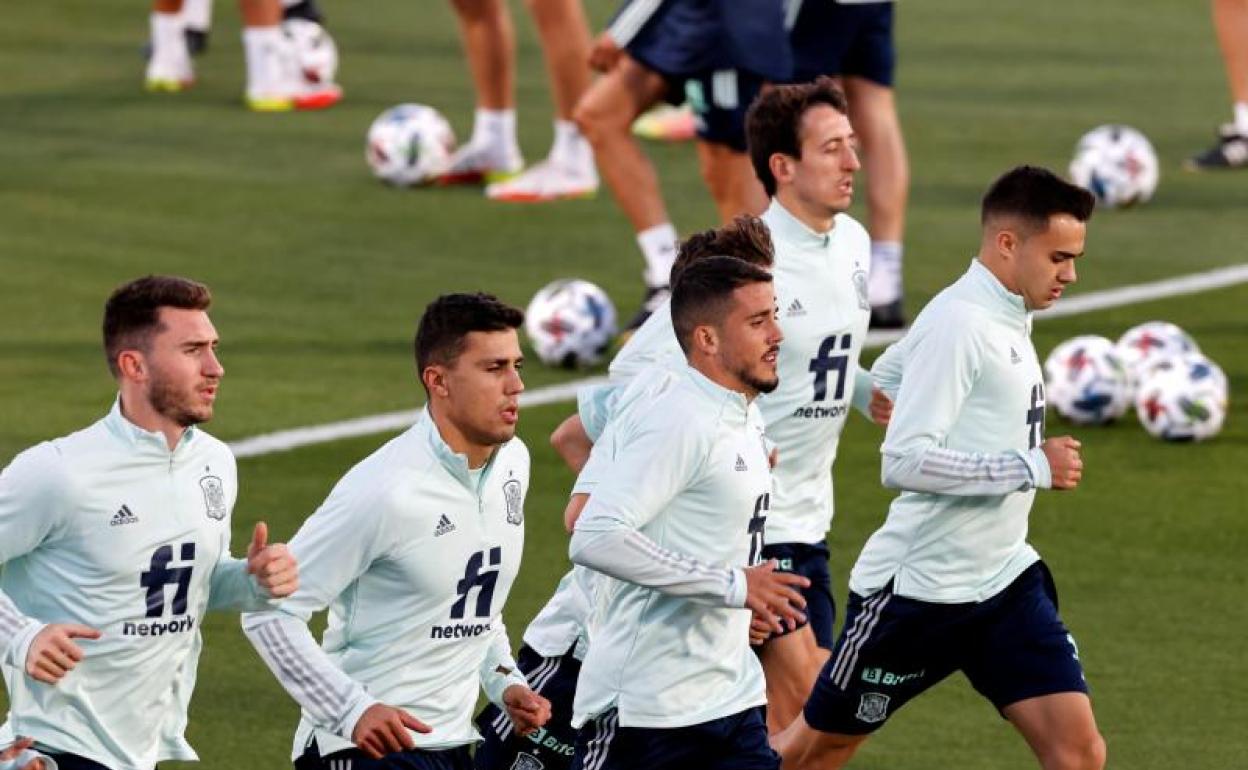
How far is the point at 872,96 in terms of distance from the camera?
1455cm

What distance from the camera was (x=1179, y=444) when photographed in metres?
12.9

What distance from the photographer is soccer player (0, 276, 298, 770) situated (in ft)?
22.4

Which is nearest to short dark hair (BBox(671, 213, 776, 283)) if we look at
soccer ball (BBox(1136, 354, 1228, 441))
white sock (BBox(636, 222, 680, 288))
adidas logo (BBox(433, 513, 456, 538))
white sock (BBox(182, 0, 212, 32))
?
adidas logo (BBox(433, 513, 456, 538))

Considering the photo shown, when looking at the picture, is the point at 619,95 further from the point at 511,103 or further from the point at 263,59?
the point at 263,59

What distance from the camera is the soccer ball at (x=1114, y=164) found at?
56.5ft

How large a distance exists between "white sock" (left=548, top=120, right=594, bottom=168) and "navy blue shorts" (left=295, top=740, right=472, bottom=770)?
10221mm

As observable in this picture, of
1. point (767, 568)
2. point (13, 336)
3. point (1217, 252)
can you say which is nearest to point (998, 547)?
point (767, 568)

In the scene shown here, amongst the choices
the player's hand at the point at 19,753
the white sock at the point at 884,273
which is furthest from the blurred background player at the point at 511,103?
the player's hand at the point at 19,753

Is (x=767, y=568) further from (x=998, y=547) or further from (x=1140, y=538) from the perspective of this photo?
(x=1140, y=538)

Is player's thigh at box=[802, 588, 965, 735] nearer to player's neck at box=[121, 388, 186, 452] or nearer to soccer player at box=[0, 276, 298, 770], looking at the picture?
soccer player at box=[0, 276, 298, 770]

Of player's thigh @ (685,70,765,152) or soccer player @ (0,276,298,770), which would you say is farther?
player's thigh @ (685,70,765,152)

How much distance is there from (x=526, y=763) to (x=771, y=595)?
157 centimetres

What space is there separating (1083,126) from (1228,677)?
1011 centimetres

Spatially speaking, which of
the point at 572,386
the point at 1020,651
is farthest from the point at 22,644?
the point at 572,386
